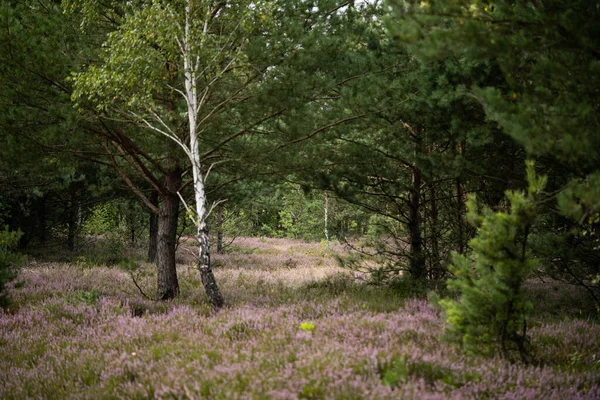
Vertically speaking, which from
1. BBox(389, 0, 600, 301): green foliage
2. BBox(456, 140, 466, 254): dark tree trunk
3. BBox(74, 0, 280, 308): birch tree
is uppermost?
BBox(74, 0, 280, 308): birch tree

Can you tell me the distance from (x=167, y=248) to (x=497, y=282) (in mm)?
7027

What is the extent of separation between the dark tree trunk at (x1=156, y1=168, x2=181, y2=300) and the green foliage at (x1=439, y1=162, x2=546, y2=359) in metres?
6.48

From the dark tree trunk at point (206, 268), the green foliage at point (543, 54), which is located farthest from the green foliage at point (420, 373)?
the dark tree trunk at point (206, 268)

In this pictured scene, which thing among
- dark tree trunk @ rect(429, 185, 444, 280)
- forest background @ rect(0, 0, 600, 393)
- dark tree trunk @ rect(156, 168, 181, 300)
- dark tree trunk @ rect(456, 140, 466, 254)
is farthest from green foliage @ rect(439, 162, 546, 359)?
dark tree trunk @ rect(156, 168, 181, 300)

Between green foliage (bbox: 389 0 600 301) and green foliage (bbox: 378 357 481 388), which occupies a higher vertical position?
green foliage (bbox: 389 0 600 301)

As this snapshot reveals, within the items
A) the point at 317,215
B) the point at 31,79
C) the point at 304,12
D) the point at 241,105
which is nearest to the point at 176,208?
A: the point at 241,105

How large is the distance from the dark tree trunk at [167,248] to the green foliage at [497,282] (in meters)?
6.48

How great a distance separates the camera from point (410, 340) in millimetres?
4938

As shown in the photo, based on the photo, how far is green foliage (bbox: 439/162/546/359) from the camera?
3975 millimetres

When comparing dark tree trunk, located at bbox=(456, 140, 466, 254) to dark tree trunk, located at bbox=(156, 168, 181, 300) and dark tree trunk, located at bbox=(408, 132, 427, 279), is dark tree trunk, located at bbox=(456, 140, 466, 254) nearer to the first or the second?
dark tree trunk, located at bbox=(408, 132, 427, 279)

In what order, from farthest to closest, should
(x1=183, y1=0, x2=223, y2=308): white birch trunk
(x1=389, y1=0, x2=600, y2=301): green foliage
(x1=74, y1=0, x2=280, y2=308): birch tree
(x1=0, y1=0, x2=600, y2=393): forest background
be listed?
(x1=183, y1=0, x2=223, y2=308): white birch trunk → (x1=74, y1=0, x2=280, y2=308): birch tree → (x1=0, y1=0, x2=600, y2=393): forest background → (x1=389, y1=0, x2=600, y2=301): green foliage

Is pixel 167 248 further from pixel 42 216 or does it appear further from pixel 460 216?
pixel 42 216

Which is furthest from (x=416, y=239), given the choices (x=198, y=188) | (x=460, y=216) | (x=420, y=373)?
(x=420, y=373)

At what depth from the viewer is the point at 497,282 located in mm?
4109
